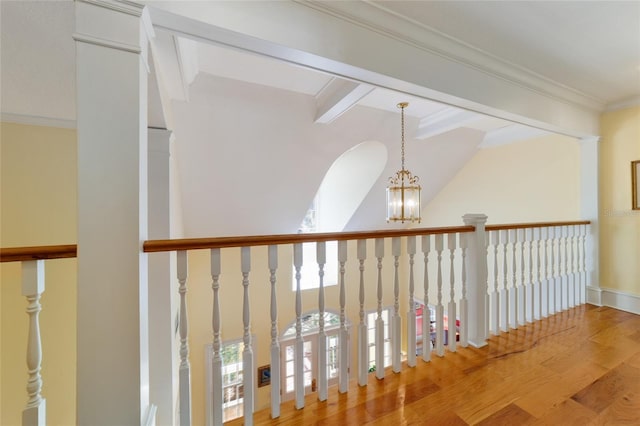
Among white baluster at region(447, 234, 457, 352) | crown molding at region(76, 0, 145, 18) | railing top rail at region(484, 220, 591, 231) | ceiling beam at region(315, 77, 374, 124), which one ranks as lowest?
white baluster at region(447, 234, 457, 352)

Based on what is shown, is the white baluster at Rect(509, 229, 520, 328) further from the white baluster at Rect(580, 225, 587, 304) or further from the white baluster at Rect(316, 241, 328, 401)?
the white baluster at Rect(316, 241, 328, 401)

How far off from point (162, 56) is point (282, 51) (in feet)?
2.58

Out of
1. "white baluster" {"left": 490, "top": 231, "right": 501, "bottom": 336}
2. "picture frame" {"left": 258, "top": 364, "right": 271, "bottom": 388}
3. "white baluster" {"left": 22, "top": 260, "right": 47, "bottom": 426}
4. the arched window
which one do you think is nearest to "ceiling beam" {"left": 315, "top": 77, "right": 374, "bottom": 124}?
the arched window

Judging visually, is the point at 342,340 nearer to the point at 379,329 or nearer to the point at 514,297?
the point at 379,329

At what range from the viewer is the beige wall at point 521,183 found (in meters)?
3.38

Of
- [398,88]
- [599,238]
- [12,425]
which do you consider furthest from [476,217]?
[12,425]

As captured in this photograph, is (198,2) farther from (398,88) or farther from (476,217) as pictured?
(476,217)

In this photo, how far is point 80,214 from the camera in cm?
101

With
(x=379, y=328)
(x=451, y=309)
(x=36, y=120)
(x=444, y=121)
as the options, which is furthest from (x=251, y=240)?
(x=444, y=121)

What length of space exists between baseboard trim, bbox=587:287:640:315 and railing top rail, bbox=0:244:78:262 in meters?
4.48

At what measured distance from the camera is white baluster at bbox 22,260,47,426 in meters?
0.96

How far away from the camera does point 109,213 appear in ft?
3.40

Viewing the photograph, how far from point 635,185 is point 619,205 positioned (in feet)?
0.80

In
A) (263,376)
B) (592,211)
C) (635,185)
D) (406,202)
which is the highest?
(635,185)
